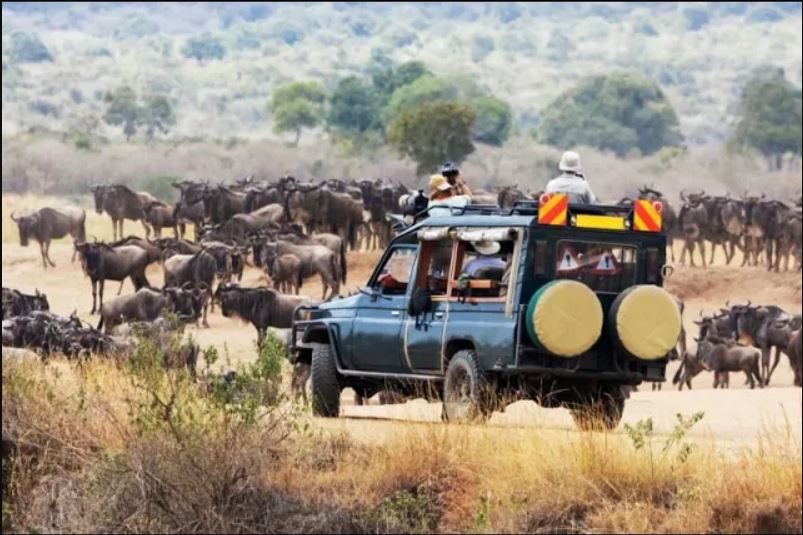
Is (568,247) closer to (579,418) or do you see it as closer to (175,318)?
(579,418)

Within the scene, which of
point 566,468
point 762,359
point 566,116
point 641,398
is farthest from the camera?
point 566,116

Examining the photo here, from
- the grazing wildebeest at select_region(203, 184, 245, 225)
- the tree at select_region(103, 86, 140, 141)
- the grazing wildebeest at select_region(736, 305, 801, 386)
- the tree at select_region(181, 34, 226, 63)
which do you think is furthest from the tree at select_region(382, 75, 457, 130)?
the tree at select_region(181, 34, 226, 63)

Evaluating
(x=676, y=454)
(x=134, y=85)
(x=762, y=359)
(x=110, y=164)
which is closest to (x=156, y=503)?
(x=676, y=454)

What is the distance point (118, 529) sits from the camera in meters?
12.7

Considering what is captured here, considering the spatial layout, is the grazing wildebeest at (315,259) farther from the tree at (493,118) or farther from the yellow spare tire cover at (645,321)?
the tree at (493,118)

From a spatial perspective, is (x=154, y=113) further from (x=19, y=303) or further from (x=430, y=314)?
(x=430, y=314)

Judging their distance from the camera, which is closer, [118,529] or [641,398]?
[118,529]

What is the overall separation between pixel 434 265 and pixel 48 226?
3313 centimetres

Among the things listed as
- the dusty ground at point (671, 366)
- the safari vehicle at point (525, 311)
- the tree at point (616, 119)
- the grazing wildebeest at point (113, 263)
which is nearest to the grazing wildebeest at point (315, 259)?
the dusty ground at point (671, 366)

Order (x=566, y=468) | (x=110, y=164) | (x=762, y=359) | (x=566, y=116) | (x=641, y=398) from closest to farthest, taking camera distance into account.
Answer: (x=566, y=468), (x=641, y=398), (x=762, y=359), (x=110, y=164), (x=566, y=116)

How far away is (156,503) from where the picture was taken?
1267 cm

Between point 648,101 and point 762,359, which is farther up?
point 648,101

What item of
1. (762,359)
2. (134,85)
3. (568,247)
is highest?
(134,85)

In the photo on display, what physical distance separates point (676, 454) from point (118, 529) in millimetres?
3786
